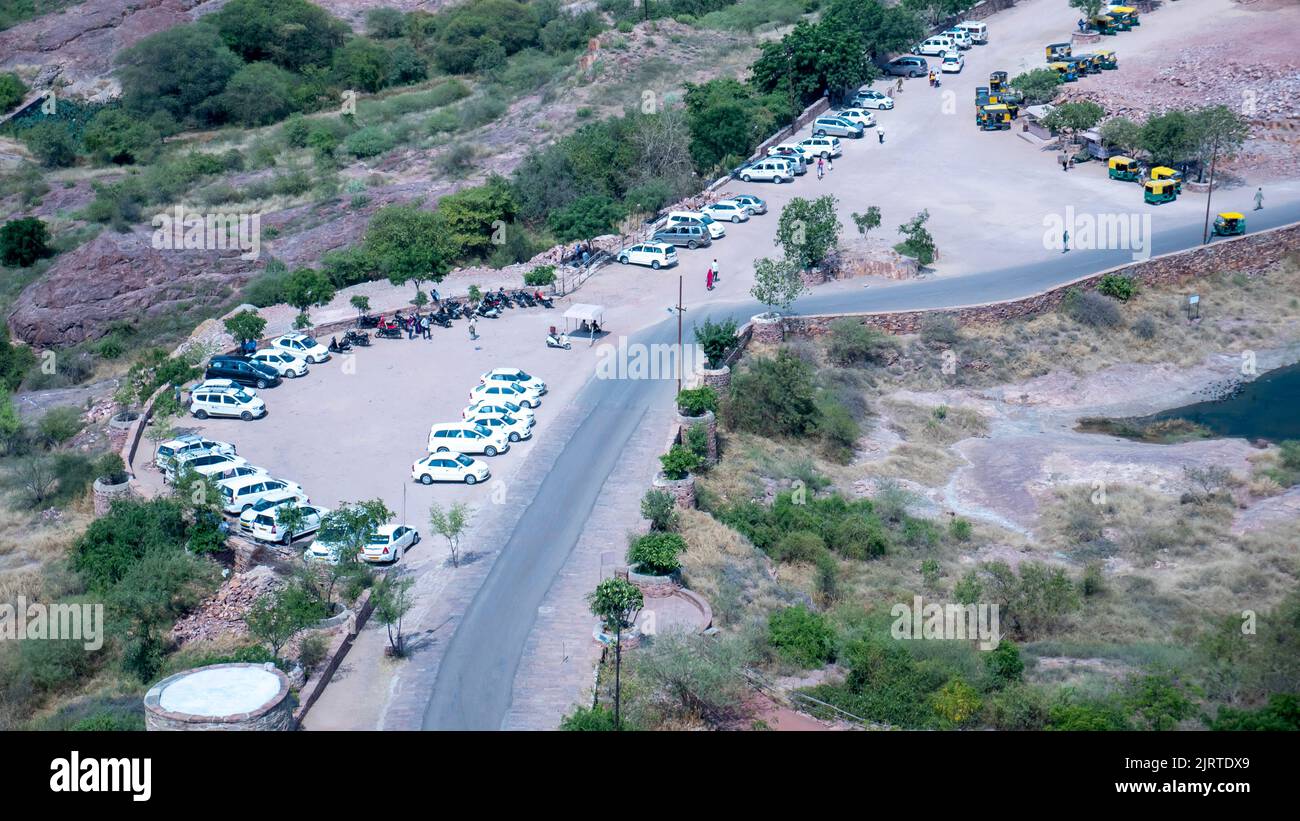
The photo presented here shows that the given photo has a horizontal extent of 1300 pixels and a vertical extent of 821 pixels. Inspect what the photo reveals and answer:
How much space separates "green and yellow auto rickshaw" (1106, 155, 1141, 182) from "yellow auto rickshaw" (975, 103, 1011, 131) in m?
8.56

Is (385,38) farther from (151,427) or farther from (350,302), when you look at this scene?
(151,427)

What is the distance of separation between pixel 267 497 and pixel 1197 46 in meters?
61.5

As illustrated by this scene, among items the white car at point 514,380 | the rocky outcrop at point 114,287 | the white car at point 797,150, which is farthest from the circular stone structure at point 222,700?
the white car at point 797,150

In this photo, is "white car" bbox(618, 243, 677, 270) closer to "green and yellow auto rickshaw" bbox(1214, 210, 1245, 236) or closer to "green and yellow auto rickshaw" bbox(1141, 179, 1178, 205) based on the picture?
"green and yellow auto rickshaw" bbox(1141, 179, 1178, 205)

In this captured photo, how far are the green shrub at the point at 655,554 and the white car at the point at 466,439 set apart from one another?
933 cm

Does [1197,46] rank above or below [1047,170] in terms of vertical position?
above

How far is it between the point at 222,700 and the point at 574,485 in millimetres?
15900

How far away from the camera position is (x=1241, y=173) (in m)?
65.0

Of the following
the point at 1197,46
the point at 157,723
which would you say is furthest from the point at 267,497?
the point at 1197,46

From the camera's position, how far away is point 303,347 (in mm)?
47781

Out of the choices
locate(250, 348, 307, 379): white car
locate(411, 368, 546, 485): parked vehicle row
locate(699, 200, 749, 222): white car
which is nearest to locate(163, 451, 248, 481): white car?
locate(411, 368, 546, 485): parked vehicle row

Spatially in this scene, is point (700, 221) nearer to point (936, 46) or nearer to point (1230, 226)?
point (1230, 226)

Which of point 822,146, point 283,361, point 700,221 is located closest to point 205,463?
point 283,361

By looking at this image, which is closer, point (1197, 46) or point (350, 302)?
point (350, 302)
